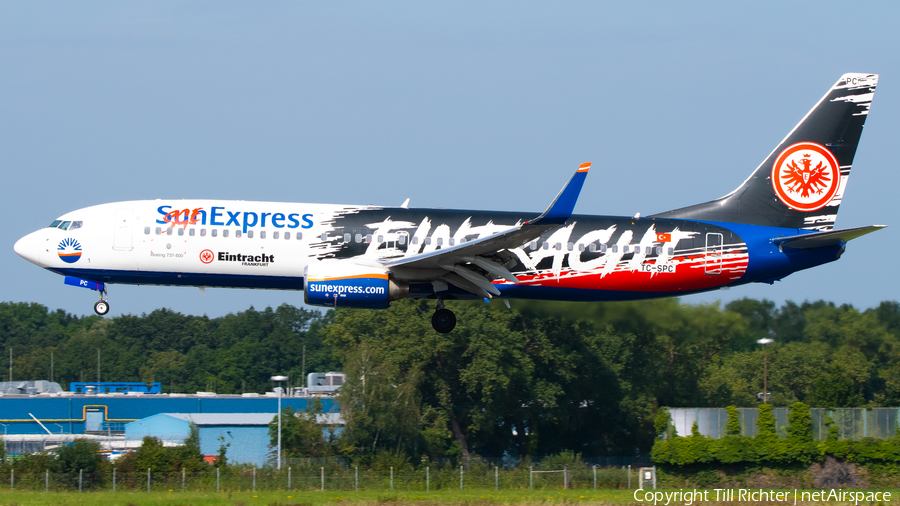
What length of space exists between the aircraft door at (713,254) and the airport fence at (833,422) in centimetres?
1605

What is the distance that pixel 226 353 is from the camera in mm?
121750

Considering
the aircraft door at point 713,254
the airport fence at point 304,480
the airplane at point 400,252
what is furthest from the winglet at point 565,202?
the airport fence at point 304,480

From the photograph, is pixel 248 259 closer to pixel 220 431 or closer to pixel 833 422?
pixel 833 422

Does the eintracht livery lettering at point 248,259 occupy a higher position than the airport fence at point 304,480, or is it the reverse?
the eintracht livery lettering at point 248,259

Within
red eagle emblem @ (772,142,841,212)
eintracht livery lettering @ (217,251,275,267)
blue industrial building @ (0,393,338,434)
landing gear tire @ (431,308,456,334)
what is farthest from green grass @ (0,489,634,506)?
blue industrial building @ (0,393,338,434)

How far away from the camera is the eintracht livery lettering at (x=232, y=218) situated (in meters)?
30.5

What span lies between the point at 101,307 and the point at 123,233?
2.64 meters

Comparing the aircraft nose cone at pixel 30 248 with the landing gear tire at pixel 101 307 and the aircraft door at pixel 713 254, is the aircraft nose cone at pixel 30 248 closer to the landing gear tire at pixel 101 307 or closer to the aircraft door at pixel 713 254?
the landing gear tire at pixel 101 307

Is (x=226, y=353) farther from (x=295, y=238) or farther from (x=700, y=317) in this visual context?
(x=295, y=238)

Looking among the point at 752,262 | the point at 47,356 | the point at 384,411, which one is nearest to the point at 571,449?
the point at 384,411

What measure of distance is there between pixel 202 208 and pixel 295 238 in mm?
3190

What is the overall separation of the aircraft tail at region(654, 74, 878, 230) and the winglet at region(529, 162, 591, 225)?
25.9 feet

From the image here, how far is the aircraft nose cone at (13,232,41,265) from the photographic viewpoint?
31.3 metres

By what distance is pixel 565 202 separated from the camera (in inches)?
1053
